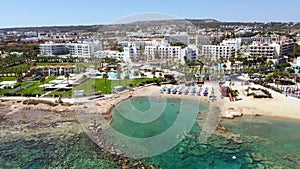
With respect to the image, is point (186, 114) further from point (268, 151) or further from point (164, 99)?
point (164, 99)

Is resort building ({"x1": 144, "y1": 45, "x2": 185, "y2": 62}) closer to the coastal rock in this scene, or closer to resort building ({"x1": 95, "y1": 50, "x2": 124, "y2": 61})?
resort building ({"x1": 95, "y1": 50, "x2": 124, "y2": 61})

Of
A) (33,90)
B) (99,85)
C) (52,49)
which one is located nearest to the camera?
(33,90)

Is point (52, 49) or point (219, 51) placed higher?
point (52, 49)

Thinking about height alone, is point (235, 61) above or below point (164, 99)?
above

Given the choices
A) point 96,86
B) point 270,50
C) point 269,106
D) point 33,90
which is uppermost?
point 270,50

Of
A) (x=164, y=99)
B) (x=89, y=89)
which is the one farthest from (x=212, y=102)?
(x=89, y=89)

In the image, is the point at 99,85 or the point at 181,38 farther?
the point at 181,38

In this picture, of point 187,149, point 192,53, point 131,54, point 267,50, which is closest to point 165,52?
point 192,53

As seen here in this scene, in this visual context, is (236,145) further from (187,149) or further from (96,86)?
(96,86)
